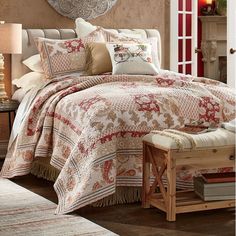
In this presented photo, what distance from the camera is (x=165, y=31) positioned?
693cm

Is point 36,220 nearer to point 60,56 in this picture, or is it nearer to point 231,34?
point 60,56

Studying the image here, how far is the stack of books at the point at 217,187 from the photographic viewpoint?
397 cm

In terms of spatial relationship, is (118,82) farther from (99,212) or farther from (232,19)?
(232,19)

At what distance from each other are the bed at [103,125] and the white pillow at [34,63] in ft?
2.19

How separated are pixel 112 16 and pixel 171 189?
311 centimetres

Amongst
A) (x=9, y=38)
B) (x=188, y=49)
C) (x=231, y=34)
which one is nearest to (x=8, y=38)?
(x=9, y=38)

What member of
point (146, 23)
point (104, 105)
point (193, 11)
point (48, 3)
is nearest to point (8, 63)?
point (48, 3)

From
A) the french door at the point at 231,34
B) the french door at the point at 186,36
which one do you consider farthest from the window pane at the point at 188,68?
the french door at the point at 231,34

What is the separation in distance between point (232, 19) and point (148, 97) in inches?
118

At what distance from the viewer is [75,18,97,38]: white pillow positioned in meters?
6.01

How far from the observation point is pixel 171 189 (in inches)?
150

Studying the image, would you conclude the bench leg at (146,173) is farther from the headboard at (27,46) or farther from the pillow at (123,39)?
the headboard at (27,46)

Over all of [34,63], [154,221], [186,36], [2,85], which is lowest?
[154,221]

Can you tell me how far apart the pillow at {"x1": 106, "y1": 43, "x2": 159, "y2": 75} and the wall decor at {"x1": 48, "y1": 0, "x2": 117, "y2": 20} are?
34.5 inches
